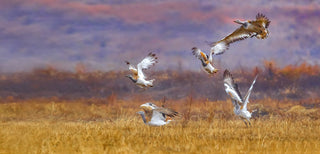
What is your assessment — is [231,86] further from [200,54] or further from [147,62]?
[147,62]

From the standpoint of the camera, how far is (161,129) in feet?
46.8

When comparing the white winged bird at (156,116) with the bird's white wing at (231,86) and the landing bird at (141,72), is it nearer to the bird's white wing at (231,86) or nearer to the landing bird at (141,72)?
the landing bird at (141,72)

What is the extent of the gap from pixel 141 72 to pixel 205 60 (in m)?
1.97

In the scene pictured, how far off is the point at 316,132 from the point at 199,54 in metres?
6.01

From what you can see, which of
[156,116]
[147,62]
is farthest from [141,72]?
[156,116]

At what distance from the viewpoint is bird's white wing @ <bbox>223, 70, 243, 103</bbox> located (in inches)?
515

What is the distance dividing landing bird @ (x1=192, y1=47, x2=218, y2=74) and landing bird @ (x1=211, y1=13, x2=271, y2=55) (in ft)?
1.46

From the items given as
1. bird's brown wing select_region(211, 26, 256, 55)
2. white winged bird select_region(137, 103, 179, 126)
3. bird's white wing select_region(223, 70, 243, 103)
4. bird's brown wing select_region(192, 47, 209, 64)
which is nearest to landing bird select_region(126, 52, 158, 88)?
white winged bird select_region(137, 103, 179, 126)

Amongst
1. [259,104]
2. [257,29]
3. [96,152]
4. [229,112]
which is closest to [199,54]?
[257,29]

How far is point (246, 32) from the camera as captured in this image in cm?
1191

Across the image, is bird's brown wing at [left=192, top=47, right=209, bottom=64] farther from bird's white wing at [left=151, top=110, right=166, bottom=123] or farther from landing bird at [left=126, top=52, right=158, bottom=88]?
bird's white wing at [left=151, top=110, right=166, bottom=123]

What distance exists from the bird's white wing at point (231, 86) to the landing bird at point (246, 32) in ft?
5.69

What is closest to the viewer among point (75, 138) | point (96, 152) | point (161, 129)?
point (96, 152)

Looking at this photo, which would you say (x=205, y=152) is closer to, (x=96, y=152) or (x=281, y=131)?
(x=96, y=152)
